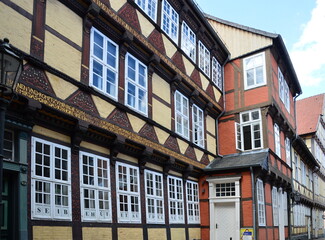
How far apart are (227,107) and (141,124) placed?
785 centimetres

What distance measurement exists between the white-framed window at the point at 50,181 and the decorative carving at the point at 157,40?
5.30 m

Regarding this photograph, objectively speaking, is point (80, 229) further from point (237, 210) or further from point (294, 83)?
point (294, 83)

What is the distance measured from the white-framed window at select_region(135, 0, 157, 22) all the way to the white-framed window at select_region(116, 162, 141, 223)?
4927 millimetres

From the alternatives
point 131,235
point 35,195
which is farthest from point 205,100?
point 35,195

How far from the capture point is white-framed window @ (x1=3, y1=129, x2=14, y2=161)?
7.24 metres

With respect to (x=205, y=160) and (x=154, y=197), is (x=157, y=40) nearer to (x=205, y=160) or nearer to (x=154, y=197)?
(x=154, y=197)

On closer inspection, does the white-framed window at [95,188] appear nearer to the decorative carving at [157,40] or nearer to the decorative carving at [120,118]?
the decorative carving at [120,118]

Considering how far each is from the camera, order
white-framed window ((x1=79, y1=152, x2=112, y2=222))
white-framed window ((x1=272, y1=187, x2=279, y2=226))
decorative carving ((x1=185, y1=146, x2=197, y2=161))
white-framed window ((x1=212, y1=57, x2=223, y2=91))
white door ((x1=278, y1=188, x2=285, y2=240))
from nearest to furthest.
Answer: white-framed window ((x1=79, y1=152, x2=112, y2=222)) → decorative carving ((x1=185, y1=146, x2=197, y2=161)) → white-framed window ((x1=272, y1=187, x2=279, y2=226)) → white-framed window ((x1=212, y1=57, x2=223, y2=91)) → white door ((x1=278, y1=188, x2=285, y2=240))

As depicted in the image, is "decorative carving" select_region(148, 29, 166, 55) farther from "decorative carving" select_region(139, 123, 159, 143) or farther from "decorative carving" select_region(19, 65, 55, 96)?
"decorative carving" select_region(19, 65, 55, 96)

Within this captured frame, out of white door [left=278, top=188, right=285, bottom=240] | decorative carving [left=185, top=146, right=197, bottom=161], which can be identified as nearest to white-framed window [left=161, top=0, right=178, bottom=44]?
decorative carving [left=185, top=146, right=197, bottom=161]

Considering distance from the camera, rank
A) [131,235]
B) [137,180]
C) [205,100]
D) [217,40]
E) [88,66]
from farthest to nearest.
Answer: [217,40] < [205,100] < [137,180] < [131,235] < [88,66]

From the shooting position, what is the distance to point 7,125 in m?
7.21

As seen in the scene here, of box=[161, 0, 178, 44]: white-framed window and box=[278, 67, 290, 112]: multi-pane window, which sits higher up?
box=[161, 0, 178, 44]: white-framed window

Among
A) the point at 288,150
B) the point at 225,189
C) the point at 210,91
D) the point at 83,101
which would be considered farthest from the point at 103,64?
the point at 288,150
